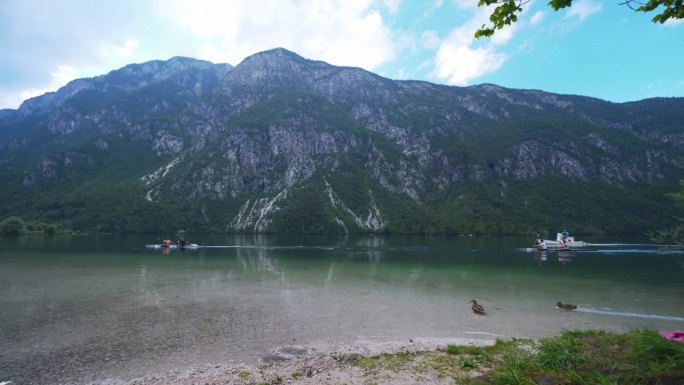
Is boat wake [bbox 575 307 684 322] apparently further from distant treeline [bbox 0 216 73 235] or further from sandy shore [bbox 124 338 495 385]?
distant treeline [bbox 0 216 73 235]

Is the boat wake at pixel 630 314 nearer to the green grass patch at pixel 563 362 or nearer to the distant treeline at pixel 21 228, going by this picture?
the green grass patch at pixel 563 362

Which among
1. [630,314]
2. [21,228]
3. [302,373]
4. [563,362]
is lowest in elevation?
[630,314]

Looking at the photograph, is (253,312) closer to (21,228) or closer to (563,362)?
(563,362)

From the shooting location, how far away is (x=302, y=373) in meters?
13.6

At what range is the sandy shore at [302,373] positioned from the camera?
42.0 ft

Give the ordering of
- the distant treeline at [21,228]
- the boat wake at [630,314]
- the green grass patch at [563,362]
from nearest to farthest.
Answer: the green grass patch at [563,362] < the boat wake at [630,314] < the distant treeline at [21,228]

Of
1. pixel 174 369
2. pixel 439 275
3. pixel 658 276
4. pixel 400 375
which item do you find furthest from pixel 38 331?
pixel 658 276

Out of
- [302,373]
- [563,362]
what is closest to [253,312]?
[302,373]

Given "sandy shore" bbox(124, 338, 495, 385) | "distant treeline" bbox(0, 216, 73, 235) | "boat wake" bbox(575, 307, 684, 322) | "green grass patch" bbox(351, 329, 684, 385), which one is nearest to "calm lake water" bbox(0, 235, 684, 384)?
"boat wake" bbox(575, 307, 684, 322)

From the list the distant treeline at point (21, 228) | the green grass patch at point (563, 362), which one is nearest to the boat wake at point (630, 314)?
the green grass patch at point (563, 362)

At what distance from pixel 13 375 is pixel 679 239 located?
22.7m

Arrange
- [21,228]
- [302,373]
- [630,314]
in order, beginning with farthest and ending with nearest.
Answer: [21,228]
[630,314]
[302,373]

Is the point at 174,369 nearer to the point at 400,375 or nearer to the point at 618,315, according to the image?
the point at 400,375

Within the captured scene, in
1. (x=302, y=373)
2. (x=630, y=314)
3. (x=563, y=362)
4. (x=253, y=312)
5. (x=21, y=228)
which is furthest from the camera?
(x=21, y=228)
